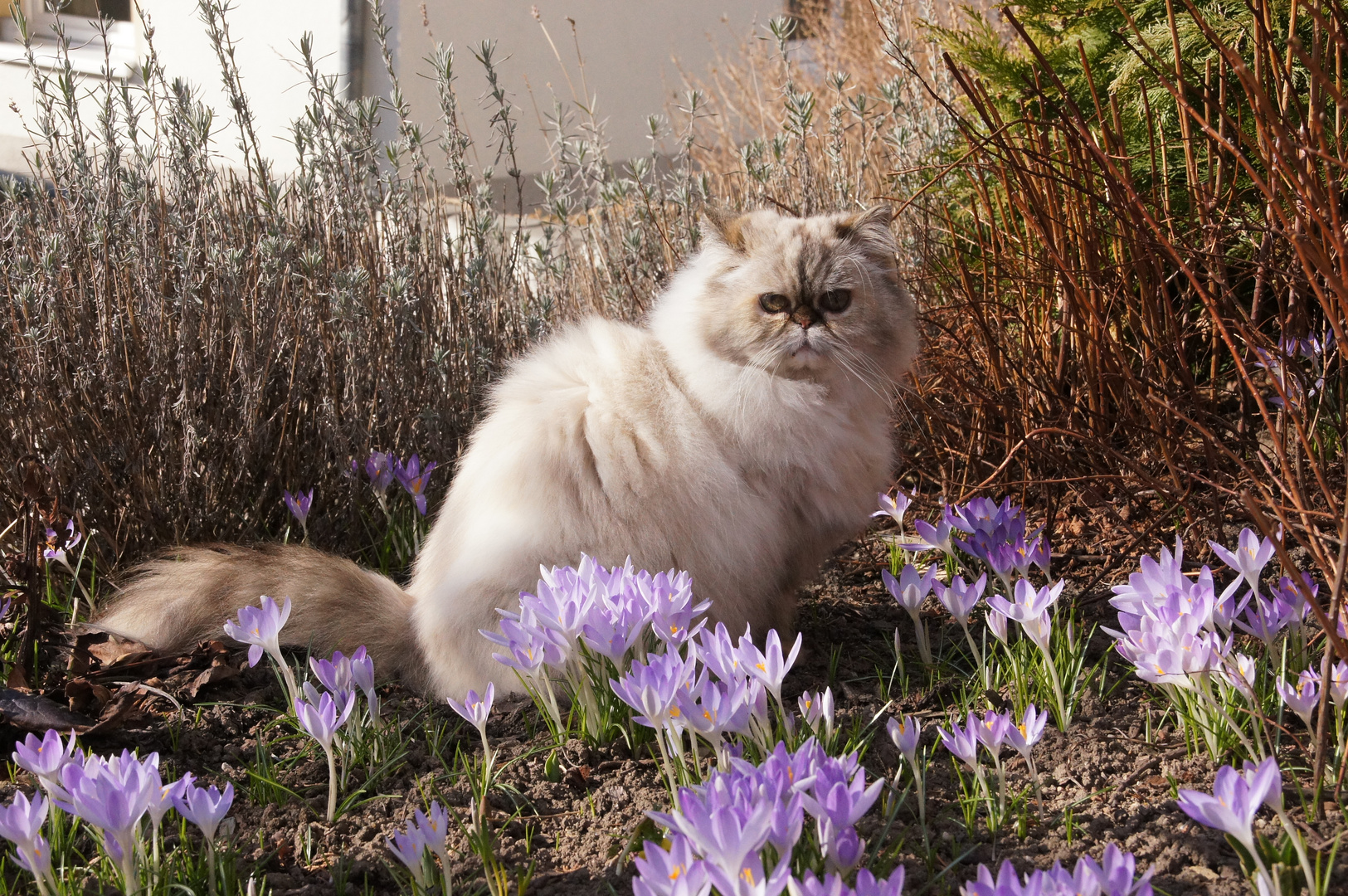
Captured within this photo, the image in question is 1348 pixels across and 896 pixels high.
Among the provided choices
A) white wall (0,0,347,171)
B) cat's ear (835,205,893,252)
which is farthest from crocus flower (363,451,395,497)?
white wall (0,0,347,171)

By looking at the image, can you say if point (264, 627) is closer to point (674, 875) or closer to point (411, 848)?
point (411, 848)

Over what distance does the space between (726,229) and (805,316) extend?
1.14 feet

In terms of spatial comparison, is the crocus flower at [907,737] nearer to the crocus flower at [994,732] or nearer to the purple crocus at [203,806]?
the crocus flower at [994,732]

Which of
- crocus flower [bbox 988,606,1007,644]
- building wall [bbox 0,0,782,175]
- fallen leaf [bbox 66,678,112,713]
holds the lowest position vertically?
fallen leaf [bbox 66,678,112,713]

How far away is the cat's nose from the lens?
251 centimetres

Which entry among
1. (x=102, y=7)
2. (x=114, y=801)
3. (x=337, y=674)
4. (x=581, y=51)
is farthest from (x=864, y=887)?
(x=102, y=7)

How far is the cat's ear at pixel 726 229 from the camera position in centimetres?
268

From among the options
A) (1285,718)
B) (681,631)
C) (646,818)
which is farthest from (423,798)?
(1285,718)

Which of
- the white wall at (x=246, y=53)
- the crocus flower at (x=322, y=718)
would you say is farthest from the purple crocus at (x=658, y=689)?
the white wall at (x=246, y=53)

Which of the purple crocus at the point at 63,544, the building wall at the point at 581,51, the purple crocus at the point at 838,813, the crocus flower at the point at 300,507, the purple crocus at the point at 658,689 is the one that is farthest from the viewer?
the building wall at the point at 581,51

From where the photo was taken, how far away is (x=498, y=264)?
392 centimetres

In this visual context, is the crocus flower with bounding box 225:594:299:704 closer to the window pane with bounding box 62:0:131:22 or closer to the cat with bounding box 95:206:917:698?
the cat with bounding box 95:206:917:698

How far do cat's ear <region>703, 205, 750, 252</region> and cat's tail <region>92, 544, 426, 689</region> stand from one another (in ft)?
4.03

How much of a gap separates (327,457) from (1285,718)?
8.93ft
